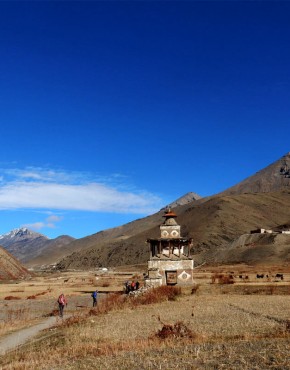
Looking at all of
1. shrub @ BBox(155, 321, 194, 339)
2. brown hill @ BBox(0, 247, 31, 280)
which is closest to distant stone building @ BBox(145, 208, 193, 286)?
shrub @ BBox(155, 321, 194, 339)

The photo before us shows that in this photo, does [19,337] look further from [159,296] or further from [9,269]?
[9,269]

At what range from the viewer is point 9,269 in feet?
302

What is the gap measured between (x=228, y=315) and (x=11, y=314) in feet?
53.7

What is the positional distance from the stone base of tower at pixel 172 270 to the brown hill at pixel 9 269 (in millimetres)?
47380

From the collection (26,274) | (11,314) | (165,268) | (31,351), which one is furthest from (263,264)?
(31,351)

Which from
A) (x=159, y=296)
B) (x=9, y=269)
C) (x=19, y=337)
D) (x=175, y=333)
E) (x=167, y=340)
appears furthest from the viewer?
(x=9, y=269)

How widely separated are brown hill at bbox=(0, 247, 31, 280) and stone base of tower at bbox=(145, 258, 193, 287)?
4738cm

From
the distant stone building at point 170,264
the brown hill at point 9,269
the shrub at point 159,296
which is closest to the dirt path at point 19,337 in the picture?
the shrub at point 159,296

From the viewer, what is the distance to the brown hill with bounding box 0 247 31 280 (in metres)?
89.0

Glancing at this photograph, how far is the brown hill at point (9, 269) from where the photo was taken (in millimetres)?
89000

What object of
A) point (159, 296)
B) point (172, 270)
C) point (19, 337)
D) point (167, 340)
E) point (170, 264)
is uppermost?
point (170, 264)

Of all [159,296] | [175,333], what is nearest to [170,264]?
[159,296]

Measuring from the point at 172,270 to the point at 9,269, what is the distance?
173ft

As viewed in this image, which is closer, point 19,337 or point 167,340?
point 167,340
